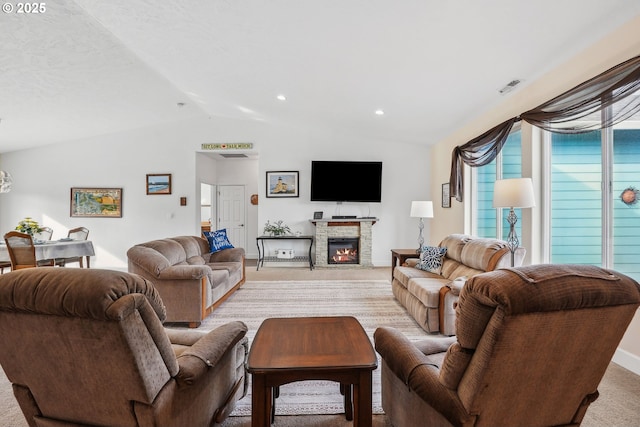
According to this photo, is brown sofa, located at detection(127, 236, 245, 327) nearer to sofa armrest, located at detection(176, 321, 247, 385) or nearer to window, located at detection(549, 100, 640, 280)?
sofa armrest, located at detection(176, 321, 247, 385)

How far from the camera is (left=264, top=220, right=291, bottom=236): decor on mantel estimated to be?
22.4 ft

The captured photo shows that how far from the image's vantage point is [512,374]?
3.71ft

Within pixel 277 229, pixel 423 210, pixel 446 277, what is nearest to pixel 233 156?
pixel 277 229

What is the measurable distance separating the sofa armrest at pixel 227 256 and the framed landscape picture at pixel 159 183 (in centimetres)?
279

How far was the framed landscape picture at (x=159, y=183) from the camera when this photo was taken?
22.7 ft

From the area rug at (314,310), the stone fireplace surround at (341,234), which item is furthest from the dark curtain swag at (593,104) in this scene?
the stone fireplace surround at (341,234)

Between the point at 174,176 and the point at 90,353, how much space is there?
20.9 ft

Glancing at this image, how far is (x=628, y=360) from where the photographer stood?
242 cm

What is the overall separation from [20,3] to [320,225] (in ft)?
16.9

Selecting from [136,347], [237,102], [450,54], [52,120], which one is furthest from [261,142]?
[136,347]

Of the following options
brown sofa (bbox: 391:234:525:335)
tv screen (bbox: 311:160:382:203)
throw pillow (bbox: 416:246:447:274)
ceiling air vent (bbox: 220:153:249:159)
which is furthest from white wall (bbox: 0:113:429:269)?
brown sofa (bbox: 391:234:525:335)

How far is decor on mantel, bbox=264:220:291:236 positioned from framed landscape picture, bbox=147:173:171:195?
227cm

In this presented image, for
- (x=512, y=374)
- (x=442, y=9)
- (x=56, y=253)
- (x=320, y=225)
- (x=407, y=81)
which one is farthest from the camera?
(x=320, y=225)

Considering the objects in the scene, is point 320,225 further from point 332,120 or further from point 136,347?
point 136,347
